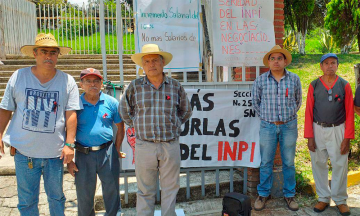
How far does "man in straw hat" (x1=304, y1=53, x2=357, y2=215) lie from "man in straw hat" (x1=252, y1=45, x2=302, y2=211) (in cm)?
23

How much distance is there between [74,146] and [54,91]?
1.77 ft

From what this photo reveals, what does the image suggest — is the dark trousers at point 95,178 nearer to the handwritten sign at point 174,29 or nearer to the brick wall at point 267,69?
the handwritten sign at point 174,29

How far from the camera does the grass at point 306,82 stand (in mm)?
5075

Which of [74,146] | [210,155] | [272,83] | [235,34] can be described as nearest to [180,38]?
[235,34]

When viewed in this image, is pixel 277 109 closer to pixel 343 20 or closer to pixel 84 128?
pixel 84 128

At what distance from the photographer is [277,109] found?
368cm

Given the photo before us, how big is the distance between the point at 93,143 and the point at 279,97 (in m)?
2.18

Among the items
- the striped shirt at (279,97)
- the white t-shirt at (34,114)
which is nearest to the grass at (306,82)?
the striped shirt at (279,97)

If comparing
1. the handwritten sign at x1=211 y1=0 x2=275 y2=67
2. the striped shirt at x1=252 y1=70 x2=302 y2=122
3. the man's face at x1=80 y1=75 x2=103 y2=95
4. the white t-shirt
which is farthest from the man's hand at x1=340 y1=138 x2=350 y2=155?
the white t-shirt

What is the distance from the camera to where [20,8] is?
33.3 feet

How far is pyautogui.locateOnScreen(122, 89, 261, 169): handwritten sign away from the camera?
4.05 m

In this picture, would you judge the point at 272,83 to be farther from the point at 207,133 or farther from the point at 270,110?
the point at 207,133

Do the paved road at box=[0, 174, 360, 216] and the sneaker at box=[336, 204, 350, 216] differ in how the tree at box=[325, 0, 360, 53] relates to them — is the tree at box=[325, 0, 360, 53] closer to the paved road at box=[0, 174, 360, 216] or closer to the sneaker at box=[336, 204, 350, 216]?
the paved road at box=[0, 174, 360, 216]

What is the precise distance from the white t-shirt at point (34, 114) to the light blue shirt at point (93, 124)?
0.22 meters
